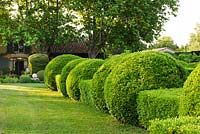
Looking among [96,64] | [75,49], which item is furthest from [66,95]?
[75,49]

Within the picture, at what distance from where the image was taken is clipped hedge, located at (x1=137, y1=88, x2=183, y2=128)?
768 cm

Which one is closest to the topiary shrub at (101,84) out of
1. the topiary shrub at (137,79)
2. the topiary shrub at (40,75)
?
the topiary shrub at (137,79)

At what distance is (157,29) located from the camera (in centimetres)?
4191

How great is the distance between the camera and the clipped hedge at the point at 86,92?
46.6ft

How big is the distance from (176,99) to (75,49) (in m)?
44.3

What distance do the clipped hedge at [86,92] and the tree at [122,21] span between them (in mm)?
24130

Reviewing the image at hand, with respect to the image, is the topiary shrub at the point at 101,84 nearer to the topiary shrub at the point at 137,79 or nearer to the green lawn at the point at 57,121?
the green lawn at the point at 57,121

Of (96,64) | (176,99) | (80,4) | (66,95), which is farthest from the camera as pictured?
(80,4)

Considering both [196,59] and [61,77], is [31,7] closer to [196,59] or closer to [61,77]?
[196,59]

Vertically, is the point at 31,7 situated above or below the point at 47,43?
above

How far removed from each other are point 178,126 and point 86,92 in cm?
1019

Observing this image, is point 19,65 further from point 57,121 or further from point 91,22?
point 57,121

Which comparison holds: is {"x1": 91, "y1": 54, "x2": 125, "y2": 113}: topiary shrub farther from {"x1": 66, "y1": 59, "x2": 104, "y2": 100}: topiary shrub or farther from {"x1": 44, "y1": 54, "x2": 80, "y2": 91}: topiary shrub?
{"x1": 44, "y1": 54, "x2": 80, "y2": 91}: topiary shrub

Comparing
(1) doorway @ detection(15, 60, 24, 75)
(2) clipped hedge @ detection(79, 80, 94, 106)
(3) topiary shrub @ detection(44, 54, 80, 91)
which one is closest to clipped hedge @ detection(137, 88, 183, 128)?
(2) clipped hedge @ detection(79, 80, 94, 106)
